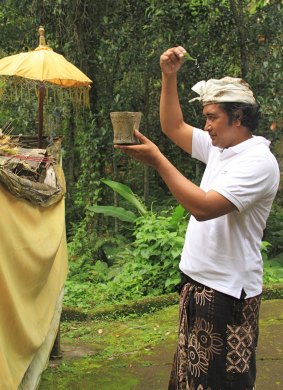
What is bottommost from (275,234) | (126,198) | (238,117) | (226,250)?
(275,234)

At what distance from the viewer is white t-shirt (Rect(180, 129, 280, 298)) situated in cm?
215

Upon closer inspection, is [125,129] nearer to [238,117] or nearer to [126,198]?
[238,117]

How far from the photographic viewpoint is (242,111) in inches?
88.7

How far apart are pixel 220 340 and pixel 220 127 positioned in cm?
91

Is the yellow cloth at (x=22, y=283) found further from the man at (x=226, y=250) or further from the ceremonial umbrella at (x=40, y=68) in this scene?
the ceremonial umbrella at (x=40, y=68)

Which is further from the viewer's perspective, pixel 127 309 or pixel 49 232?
pixel 127 309

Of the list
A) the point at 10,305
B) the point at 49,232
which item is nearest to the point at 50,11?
the point at 49,232

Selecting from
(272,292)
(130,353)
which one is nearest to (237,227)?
(130,353)

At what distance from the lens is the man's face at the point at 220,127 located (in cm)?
226

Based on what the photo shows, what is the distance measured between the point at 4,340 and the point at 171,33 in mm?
6239

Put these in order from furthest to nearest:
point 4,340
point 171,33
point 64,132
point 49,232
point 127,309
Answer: point 64,132
point 171,33
point 127,309
point 49,232
point 4,340

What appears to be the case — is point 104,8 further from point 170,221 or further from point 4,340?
point 4,340

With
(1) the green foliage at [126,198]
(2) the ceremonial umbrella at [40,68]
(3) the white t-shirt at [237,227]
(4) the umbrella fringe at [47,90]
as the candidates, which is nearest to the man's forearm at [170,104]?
(3) the white t-shirt at [237,227]

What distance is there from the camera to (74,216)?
9453 mm
